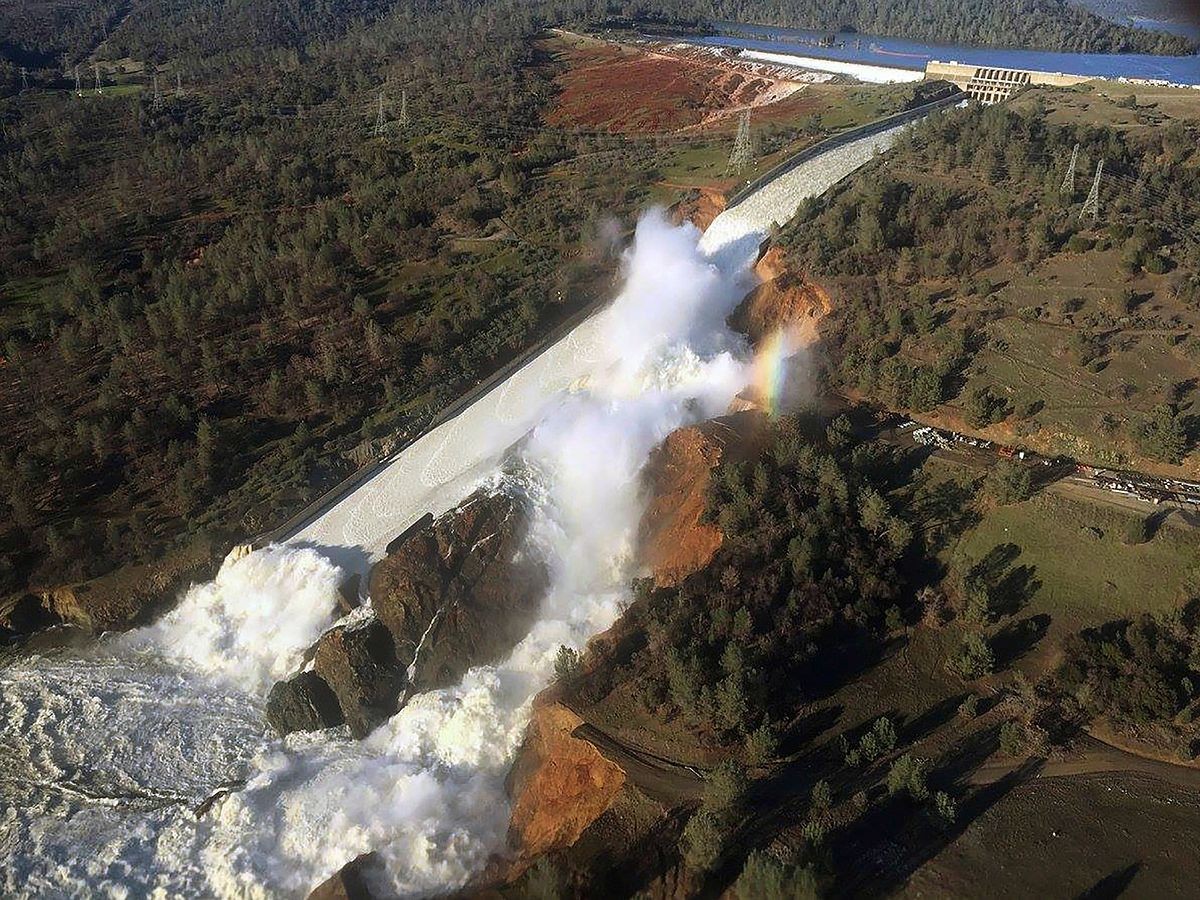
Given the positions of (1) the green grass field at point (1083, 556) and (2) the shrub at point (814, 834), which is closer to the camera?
(2) the shrub at point (814, 834)

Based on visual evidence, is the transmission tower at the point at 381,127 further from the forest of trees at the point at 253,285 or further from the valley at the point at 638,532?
the valley at the point at 638,532

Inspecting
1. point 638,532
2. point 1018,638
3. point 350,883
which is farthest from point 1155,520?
point 350,883

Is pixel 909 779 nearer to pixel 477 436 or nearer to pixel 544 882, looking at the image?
pixel 544 882

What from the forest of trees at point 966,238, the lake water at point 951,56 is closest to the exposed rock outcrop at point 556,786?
the forest of trees at point 966,238

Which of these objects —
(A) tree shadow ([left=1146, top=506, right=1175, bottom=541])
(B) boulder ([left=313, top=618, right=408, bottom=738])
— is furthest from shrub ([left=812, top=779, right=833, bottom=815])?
(B) boulder ([left=313, top=618, right=408, bottom=738])

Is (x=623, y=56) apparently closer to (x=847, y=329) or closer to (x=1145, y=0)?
(x=847, y=329)

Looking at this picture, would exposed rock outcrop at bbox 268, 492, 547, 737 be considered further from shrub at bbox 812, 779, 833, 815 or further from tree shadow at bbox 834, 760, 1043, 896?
tree shadow at bbox 834, 760, 1043, 896
